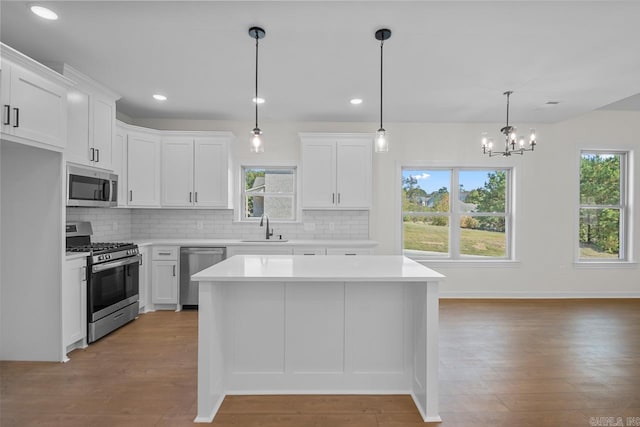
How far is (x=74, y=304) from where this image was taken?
3.10 metres

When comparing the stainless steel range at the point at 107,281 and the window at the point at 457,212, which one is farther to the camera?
the window at the point at 457,212

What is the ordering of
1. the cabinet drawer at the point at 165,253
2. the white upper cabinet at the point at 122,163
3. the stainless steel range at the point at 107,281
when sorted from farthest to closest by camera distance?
the cabinet drawer at the point at 165,253 < the white upper cabinet at the point at 122,163 < the stainless steel range at the point at 107,281

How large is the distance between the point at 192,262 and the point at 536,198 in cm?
520

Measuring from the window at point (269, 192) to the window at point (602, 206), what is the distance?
4.63 metres

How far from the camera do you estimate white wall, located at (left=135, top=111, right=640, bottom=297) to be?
5.20 metres

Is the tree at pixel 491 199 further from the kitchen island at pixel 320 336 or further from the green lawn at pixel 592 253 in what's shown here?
the kitchen island at pixel 320 336

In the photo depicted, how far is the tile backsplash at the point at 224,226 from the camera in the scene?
5039 millimetres

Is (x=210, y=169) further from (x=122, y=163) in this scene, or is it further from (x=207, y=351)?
(x=207, y=351)

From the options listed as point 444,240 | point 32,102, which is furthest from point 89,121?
point 444,240

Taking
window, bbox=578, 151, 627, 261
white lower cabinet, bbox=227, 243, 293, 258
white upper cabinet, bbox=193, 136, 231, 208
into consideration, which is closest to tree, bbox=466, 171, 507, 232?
window, bbox=578, 151, 627, 261

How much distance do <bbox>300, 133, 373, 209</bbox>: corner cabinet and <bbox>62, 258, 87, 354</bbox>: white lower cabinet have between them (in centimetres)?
270

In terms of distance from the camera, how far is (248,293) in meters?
2.37

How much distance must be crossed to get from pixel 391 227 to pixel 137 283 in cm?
357

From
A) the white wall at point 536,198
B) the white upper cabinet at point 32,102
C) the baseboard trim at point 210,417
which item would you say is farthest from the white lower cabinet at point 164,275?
the white wall at point 536,198
